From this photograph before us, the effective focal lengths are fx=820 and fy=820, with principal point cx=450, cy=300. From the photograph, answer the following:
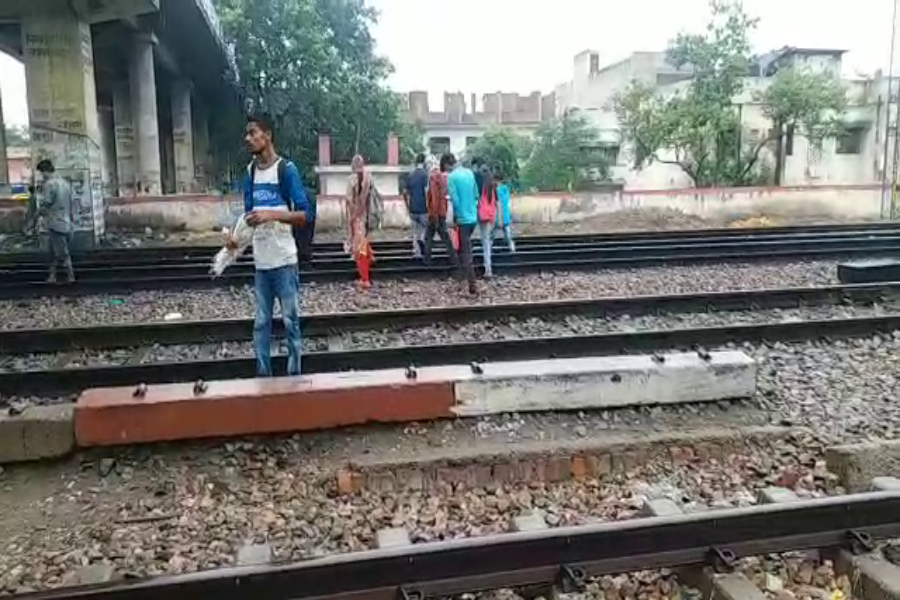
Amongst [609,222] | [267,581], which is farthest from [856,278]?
[609,222]

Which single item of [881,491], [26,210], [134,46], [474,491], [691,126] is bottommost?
[474,491]

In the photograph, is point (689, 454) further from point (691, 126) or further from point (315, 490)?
point (691, 126)

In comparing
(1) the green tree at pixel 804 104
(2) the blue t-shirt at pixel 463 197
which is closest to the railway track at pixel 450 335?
(2) the blue t-shirt at pixel 463 197

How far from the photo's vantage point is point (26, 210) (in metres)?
17.6

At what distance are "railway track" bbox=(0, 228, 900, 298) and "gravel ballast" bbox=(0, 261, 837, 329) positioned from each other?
246 mm

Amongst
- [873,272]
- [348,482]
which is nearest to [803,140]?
[873,272]

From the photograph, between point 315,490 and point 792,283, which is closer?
point 315,490

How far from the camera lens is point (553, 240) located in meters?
15.6

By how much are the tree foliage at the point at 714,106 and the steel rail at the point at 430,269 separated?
45.5ft

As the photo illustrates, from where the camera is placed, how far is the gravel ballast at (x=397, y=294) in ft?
31.2

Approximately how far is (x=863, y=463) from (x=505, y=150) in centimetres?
3104

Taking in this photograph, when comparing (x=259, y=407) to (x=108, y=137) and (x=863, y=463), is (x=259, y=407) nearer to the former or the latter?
(x=863, y=463)

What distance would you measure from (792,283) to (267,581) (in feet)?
32.2

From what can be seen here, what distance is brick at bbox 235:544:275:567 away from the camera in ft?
11.6
